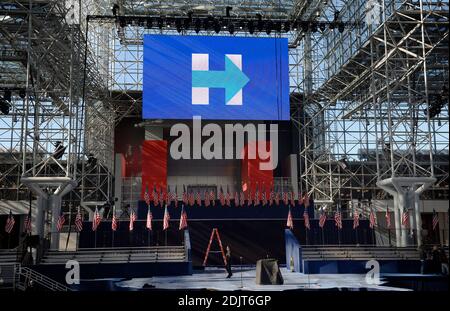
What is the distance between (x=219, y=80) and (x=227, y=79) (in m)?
0.67

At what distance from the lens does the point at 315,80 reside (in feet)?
147

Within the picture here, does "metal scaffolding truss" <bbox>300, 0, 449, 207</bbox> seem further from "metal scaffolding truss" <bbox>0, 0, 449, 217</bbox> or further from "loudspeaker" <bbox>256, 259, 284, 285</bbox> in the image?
"loudspeaker" <bbox>256, 259, 284, 285</bbox>

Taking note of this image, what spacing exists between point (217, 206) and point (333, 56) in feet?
56.1

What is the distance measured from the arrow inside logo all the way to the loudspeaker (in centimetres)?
1987

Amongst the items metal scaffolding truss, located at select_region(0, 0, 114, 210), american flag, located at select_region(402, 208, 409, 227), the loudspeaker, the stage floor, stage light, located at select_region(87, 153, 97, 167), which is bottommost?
the stage floor

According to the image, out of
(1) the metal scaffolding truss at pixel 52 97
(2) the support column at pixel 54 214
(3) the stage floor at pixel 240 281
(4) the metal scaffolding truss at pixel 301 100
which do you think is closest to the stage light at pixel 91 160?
(4) the metal scaffolding truss at pixel 301 100

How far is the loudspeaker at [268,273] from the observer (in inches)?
760

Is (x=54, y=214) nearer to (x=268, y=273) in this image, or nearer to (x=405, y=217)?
(x=268, y=273)

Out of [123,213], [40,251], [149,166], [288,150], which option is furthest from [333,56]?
[40,251]

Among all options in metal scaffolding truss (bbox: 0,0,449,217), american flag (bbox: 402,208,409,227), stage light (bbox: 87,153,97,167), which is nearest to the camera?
american flag (bbox: 402,208,409,227)

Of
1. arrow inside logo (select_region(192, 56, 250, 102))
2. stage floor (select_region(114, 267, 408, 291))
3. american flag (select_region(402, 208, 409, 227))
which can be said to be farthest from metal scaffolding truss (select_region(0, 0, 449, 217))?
stage floor (select_region(114, 267, 408, 291))

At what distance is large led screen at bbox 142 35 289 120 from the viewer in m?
37.5

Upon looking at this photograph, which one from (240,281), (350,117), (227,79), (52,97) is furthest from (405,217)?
(52,97)
